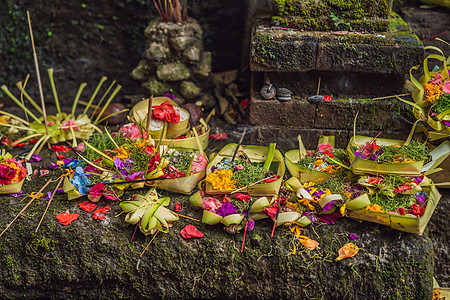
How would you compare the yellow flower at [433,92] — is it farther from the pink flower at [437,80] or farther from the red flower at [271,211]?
the red flower at [271,211]

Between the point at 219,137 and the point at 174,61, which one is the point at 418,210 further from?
the point at 174,61

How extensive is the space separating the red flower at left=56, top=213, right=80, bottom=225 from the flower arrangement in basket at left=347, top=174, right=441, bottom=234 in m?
1.30

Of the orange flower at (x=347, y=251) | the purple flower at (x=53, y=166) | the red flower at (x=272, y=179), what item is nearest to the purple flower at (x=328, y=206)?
the orange flower at (x=347, y=251)

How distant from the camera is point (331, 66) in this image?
228 centimetres

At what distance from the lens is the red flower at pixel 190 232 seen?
75.9 inches

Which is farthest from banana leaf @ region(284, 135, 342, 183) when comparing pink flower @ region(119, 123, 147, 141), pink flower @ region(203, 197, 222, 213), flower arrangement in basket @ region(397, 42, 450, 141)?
pink flower @ region(119, 123, 147, 141)

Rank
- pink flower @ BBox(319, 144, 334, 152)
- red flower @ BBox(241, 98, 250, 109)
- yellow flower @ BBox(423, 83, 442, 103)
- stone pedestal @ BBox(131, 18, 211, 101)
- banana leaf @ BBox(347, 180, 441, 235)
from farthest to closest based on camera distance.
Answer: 1. red flower @ BBox(241, 98, 250, 109)
2. stone pedestal @ BBox(131, 18, 211, 101)
3. pink flower @ BBox(319, 144, 334, 152)
4. yellow flower @ BBox(423, 83, 442, 103)
5. banana leaf @ BBox(347, 180, 441, 235)

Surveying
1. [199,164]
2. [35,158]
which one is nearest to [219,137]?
[199,164]

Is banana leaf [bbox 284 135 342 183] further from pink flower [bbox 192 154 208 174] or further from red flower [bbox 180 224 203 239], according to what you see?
red flower [bbox 180 224 203 239]

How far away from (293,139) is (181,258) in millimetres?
999

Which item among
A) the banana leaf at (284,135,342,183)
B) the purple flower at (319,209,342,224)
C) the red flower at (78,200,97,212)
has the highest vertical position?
the banana leaf at (284,135,342,183)

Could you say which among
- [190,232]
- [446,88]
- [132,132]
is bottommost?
[190,232]

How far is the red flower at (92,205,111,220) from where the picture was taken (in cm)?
202

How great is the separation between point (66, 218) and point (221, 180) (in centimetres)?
76
